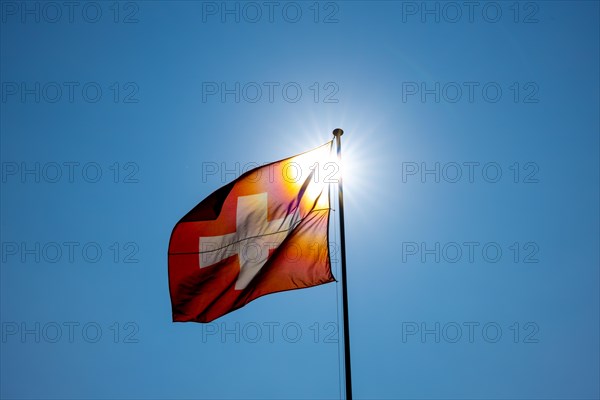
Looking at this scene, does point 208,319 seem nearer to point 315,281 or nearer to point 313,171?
point 315,281

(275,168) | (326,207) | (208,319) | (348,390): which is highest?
(275,168)

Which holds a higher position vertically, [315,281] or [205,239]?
[205,239]

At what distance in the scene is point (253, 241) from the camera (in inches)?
445

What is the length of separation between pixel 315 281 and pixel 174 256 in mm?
2578

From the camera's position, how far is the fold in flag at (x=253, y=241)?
11148 mm

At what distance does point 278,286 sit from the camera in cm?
1116

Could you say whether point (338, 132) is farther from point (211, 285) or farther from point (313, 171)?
point (211, 285)

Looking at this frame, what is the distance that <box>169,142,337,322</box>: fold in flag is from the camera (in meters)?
11.1

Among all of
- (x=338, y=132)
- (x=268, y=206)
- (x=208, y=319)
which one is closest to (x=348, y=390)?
(x=208, y=319)

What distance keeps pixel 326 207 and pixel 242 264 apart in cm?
183

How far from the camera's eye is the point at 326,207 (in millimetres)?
11359

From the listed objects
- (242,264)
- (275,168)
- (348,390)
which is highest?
(275,168)

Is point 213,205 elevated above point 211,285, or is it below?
above

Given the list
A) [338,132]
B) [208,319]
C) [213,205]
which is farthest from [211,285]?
[338,132]
